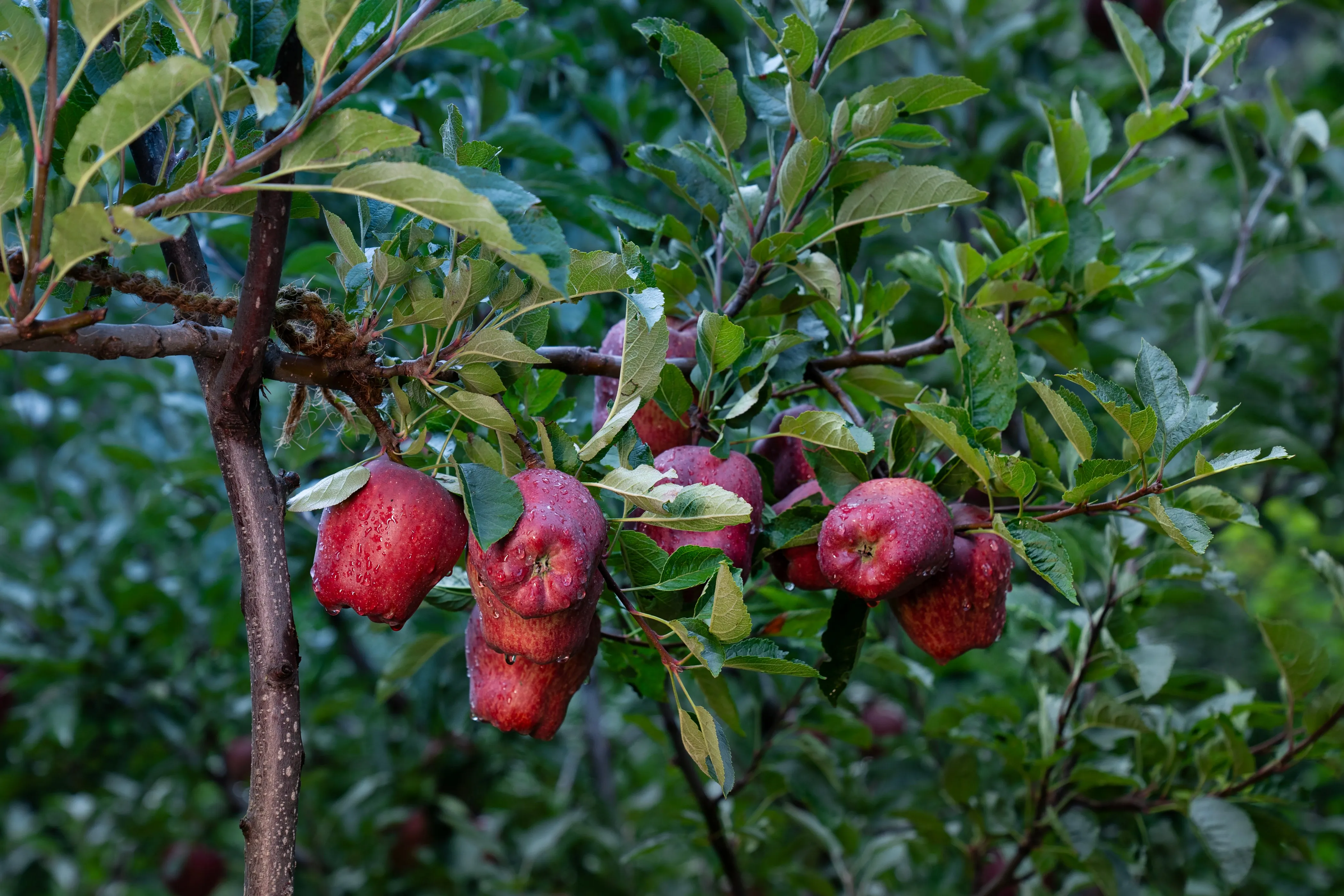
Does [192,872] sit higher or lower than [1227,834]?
lower

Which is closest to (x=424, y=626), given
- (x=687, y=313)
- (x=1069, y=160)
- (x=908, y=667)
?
(x=908, y=667)

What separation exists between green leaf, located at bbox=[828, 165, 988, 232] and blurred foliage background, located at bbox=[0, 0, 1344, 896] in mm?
513

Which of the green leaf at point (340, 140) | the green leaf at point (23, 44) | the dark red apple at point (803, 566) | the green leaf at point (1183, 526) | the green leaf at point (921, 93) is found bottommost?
the dark red apple at point (803, 566)

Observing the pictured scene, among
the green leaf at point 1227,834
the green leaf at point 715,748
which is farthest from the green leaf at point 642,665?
the green leaf at point 1227,834

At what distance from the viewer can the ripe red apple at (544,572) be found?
0.85 meters

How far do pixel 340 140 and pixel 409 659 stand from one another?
106 cm

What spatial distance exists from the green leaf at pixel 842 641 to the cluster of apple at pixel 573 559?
16mm

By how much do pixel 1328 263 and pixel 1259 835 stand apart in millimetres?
1594

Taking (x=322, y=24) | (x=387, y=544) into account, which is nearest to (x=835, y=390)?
(x=387, y=544)

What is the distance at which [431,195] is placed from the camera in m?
0.73

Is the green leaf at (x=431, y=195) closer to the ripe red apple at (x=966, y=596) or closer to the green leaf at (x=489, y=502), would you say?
the green leaf at (x=489, y=502)

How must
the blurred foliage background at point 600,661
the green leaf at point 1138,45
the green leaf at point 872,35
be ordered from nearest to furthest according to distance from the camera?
the green leaf at point 872,35
the green leaf at point 1138,45
the blurred foliage background at point 600,661

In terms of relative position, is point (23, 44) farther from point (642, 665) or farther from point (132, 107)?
point (642, 665)

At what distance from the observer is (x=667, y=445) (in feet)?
3.89
